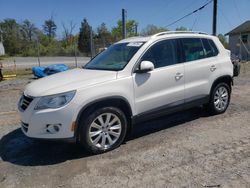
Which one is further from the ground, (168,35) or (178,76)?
(168,35)

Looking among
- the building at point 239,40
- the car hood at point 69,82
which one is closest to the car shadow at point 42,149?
the car hood at point 69,82

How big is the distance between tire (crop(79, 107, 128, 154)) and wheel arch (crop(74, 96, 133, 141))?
57 mm

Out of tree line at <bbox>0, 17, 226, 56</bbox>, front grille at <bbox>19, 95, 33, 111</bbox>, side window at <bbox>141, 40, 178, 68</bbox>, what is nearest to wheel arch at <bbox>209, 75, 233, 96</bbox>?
side window at <bbox>141, 40, 178, 68</bbox>

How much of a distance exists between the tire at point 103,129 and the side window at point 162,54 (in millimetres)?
1133

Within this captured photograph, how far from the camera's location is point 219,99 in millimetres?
6285

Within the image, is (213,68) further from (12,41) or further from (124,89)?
(12,41)

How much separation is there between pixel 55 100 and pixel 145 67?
155cm

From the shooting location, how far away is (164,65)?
5.09m

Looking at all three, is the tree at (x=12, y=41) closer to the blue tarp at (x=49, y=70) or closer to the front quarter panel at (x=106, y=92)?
the blue tarp at (x=49, y=70)

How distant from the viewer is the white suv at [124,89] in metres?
4.12

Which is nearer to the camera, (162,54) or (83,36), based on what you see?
(162,54)

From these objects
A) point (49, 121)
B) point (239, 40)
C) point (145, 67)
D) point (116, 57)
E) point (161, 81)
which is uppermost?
point (239, 40)

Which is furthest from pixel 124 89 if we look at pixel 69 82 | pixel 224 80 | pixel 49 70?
pixel 49 70

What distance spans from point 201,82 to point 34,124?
335cm
